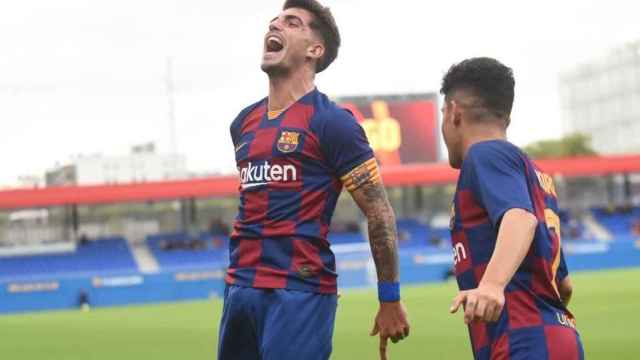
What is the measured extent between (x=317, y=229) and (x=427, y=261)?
123 ft

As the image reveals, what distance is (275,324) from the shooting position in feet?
18.1

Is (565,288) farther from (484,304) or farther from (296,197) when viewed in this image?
(296,197)

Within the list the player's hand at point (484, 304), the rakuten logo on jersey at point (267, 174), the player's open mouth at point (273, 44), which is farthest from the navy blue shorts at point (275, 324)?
the player's hand at point (484, 304)

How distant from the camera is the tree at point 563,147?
102 meters

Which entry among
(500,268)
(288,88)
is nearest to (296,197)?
(288,88)

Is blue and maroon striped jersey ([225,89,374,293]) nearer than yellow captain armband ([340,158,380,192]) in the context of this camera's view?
Yes

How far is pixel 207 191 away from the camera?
173 ft

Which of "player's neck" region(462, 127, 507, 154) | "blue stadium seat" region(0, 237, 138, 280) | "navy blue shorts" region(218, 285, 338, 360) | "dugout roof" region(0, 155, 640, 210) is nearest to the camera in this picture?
"player's neck" region(462, 127, 507, 154)

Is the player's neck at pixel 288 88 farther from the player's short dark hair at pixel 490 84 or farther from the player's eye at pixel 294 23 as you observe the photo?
the player's short dark hair at pixel 490 84

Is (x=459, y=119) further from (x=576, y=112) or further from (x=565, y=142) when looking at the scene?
(x=576, y=112)

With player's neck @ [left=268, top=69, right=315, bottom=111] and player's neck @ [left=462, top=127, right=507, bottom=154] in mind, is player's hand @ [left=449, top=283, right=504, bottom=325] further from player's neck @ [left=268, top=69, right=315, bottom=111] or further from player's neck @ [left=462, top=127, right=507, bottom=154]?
A: player's neck @ [left=268, top=69, right=315, bottom=111]

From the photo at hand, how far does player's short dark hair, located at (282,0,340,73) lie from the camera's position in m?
6.03

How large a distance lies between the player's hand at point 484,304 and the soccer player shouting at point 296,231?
142cm

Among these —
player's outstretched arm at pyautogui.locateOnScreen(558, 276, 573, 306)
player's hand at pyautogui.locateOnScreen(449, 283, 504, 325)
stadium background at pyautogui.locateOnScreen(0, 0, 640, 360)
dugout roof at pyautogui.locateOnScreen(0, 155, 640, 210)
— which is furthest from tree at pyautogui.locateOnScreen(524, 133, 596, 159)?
player's hand at pyautogui.locateOnScreen(449, 283, 504, 325)
